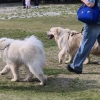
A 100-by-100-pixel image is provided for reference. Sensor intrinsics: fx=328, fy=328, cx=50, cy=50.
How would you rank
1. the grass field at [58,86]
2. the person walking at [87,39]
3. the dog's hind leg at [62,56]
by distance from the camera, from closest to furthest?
the grass field at [58,86]
the person walking at [87,39]
the dog's hind leg at [62,56]

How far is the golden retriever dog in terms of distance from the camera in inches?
225

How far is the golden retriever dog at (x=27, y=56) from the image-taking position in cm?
570

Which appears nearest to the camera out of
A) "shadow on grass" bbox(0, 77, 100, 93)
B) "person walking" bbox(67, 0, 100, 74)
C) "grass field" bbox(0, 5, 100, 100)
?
"grass field" bbox(0, 5, 100, 100)

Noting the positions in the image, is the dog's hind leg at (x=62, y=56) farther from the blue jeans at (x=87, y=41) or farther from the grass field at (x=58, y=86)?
the blue jeans at (x=87, y=41)

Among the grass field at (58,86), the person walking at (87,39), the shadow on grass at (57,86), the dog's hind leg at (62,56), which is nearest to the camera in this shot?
the grass field at (58,86)

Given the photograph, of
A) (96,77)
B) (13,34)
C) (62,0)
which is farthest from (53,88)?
(62,0)

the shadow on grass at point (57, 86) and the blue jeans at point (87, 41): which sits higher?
the blue jeans at point (87, 41)

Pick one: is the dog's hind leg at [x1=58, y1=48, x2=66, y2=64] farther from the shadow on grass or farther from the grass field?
the shadow on grass

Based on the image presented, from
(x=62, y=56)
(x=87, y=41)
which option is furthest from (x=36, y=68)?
(x=62, y=56)

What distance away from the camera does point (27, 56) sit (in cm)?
570

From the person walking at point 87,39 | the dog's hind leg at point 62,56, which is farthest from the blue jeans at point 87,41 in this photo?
the dog's hind leg at point 62,56

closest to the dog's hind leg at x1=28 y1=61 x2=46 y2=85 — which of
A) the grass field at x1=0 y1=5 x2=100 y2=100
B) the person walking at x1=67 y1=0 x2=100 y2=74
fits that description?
the grass field at x1=0 y1=5 x2=100 y2=100

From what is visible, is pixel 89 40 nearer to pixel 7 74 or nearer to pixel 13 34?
pixel 7 74

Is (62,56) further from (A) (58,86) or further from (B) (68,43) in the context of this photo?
(A) (58,86)
